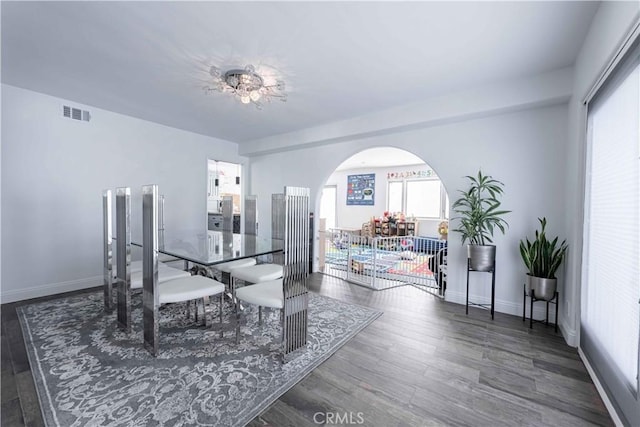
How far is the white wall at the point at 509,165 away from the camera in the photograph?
2.95 metres

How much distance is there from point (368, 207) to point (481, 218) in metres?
6.81

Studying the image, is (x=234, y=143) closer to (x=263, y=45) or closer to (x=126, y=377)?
(x=263, y=45)

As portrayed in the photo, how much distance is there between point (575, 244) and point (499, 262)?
92 cm

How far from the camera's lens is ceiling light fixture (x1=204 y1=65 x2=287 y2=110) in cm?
265

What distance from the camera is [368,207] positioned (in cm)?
989

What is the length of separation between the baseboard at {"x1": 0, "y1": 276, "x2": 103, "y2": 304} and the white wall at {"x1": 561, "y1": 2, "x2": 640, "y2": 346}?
19.6ft

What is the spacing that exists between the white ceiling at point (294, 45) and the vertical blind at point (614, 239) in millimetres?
730

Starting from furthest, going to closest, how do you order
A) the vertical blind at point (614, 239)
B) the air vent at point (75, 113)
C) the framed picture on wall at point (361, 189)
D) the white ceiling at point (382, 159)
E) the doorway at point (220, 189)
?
the framed picture on wall at point (361, 189) < the white ceiling at point (382, 159) < the doorway at point (220, 189) < the air vent at point (75, 113) < the vertical blind at point (614, 239)

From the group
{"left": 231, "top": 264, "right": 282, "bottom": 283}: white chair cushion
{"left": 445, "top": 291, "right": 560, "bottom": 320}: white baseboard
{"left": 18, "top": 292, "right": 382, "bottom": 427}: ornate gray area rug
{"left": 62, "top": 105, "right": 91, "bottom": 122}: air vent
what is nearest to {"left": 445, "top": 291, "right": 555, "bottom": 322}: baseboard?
{"left": 445, "top": 291, "right": 560, "bottom": 320}: white baseboard

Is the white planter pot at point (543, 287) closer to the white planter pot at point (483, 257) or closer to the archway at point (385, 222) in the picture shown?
the white planter pot at point (483, 257)

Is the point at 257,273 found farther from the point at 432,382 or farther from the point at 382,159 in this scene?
the point at 382,159

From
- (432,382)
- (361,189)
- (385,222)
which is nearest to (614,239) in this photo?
(432,382)

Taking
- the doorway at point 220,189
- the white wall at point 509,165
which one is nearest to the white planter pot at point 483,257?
the white wall at point 509,165

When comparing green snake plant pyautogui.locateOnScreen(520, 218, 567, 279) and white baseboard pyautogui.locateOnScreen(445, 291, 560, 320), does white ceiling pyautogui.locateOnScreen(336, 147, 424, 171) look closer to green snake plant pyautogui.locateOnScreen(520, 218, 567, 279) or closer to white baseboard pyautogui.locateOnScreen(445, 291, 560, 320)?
white baseboard pyautogui.locateOnScreen(445, 291, 560, 320)
